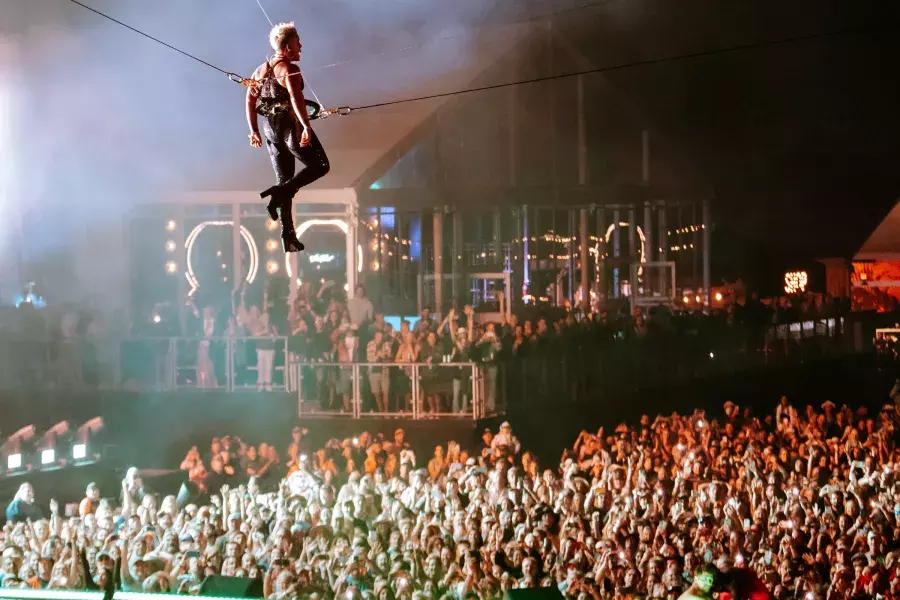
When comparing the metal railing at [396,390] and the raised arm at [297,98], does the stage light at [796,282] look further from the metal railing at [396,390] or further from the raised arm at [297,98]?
the raised arm at [297,98]

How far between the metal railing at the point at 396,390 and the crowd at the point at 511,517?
26 centimetres

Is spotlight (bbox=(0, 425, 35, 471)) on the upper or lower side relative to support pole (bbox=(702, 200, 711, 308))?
lower

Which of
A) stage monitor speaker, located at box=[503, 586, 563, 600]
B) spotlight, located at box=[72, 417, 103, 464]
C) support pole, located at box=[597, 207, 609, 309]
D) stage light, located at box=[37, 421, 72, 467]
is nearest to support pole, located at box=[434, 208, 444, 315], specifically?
support pole, located at box=[597, 207, 609, 309]

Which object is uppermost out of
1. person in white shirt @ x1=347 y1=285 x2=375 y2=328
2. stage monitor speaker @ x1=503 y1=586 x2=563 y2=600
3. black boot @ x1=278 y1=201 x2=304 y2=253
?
black boot @ x1=278 y1=201 x2=304 y2=253

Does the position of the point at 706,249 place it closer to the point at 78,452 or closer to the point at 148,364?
the point at 148,364

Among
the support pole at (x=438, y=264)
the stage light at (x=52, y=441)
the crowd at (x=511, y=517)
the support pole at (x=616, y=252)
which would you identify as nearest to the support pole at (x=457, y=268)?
the support pole at (x=438, y=264)

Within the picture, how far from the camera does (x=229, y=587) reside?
197 inches

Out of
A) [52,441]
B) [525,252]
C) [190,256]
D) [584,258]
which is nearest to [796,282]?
[584,258]

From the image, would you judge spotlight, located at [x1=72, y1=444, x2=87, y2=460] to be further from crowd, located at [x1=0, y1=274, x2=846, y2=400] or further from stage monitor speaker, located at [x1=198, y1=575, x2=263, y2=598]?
stage monitor speaker, located at [x1=198, y1=575, x2=263, y2=598]

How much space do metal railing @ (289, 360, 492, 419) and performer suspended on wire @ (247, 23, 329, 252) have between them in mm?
3552

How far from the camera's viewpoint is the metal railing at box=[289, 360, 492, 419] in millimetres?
7754

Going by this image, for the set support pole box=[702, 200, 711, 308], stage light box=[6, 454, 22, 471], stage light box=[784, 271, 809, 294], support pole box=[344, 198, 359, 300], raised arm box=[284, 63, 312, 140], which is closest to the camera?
raised arm box=[284, 63, 312, 140]

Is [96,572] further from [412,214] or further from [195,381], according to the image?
[412,214]

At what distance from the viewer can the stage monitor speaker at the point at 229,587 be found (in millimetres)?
4840
